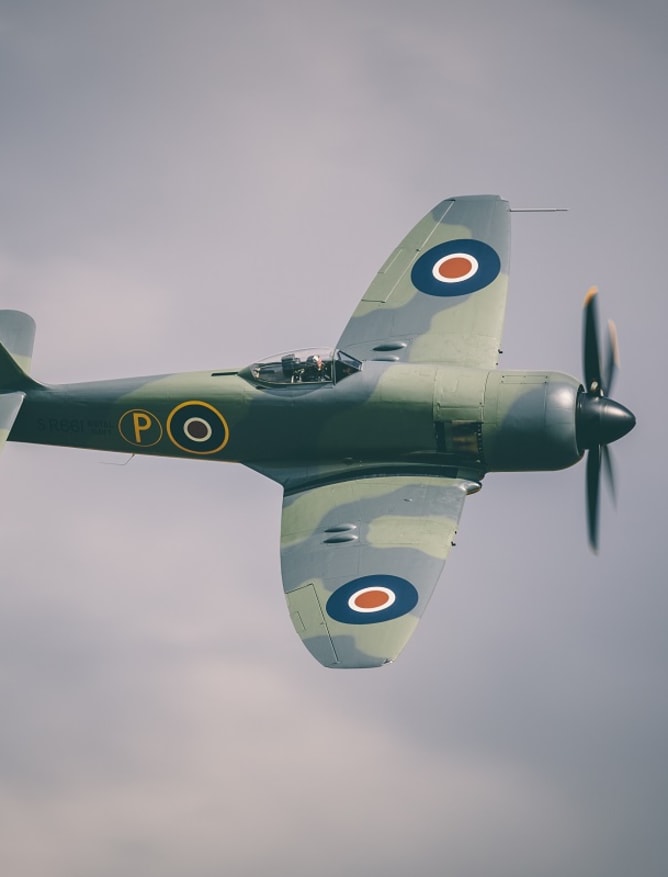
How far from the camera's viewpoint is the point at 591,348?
28797 millimetres

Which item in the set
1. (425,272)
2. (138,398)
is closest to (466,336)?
(425,272)

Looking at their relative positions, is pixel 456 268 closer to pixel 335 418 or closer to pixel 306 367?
pixel 306 367

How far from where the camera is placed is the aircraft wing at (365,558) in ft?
87.4

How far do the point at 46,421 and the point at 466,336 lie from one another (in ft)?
19.5

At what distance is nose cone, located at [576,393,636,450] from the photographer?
93.8 ft

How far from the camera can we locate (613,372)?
29359 millimetres

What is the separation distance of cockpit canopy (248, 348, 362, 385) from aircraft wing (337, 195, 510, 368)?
4.01 feet

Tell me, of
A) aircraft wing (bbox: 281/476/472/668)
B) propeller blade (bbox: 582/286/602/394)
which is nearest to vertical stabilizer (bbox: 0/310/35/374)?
aircraft wing (bbox: 281/476/472/668)

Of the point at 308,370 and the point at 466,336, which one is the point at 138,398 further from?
the point at 466,336

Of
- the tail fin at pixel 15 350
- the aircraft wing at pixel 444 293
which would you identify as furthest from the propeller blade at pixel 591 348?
the tail fin at pixel 15 350

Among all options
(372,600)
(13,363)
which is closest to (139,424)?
(13,363)

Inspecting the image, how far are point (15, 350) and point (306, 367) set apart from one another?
467 cm

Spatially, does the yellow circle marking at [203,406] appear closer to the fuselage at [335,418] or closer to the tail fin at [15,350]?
the fuselage at [335,418]

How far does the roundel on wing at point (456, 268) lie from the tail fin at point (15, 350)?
5.60m
